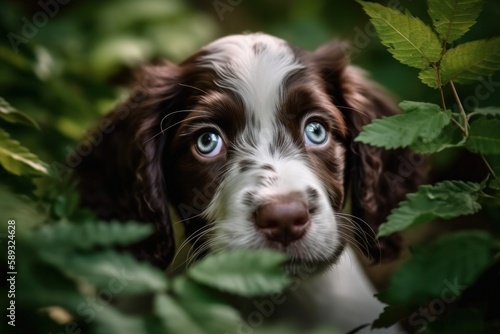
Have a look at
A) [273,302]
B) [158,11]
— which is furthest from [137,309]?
[158,11]

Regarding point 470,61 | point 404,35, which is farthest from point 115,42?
point 470,61

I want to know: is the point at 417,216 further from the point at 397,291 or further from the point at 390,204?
the point at 390,204

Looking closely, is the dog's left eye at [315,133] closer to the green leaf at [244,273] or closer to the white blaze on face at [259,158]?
the white blaze on face at [259,158]

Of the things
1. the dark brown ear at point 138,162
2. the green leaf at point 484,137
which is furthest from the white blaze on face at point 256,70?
the green leaf at point 484,137

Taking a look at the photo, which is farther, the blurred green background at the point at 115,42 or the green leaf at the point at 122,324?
the blurred green background at the point at 115,42

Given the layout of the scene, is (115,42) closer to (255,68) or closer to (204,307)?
(255,68)

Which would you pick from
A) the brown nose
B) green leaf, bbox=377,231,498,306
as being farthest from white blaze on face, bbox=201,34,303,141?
green leaf, bbox=377,231,498,306
